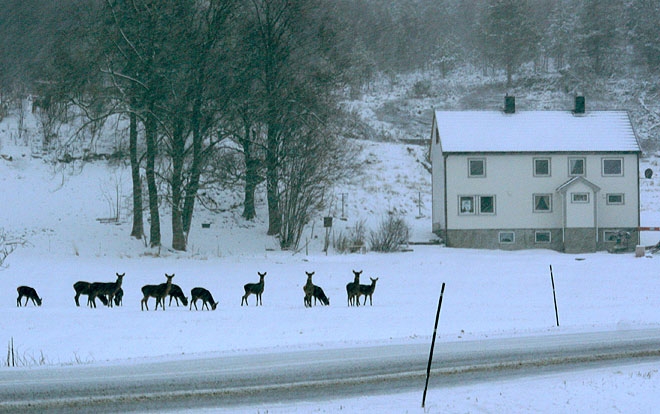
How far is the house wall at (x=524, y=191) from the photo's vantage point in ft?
157

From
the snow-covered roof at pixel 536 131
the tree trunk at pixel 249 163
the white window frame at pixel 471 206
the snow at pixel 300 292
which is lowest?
the snow at pixel 300 292

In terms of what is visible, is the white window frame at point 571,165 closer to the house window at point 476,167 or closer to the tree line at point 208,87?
the house window at point 476,167

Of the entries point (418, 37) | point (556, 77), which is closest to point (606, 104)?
point (556, 77)

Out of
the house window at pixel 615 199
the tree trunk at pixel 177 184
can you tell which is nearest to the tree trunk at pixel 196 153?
the tree trunk at pixel 177 184

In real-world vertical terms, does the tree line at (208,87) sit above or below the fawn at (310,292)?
above

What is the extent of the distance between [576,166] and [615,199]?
299cm

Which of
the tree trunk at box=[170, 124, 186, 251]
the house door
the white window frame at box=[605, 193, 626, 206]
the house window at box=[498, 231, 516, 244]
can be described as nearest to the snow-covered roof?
the house door

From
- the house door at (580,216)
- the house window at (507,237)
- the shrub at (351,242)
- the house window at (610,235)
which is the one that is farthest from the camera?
the house window at (507,237)

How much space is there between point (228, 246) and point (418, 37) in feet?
272

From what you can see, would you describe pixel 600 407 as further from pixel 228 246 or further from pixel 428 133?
pixel 428 133

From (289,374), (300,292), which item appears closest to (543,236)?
(300,292)

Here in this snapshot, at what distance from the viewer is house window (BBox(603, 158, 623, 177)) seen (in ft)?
158

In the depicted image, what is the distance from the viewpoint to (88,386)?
12000mm

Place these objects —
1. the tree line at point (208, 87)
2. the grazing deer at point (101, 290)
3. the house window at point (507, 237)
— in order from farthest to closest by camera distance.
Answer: the house window at point (507, 237) < the tree line at point (208, 87) < the grazing deer at point (101, 290)
